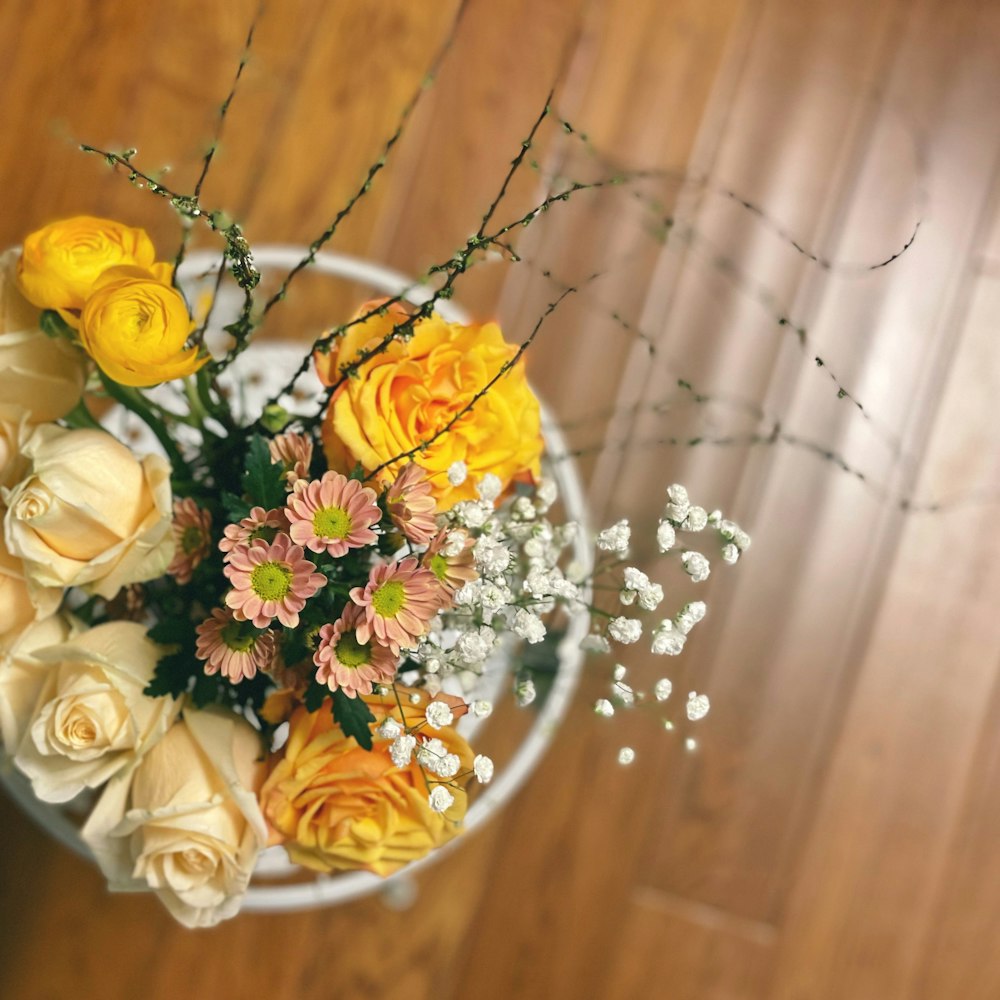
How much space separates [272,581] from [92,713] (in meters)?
0.12

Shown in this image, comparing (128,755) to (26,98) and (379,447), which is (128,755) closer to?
(379,447)

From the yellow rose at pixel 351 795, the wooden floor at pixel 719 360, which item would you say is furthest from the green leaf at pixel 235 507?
the wooden floor at pixel 719 360

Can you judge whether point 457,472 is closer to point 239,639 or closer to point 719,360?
point 239,639

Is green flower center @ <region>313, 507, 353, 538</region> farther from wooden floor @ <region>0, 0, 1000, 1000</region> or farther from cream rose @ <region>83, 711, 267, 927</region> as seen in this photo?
wooden floor @ <region>0, 0, 1000, 1000</region>

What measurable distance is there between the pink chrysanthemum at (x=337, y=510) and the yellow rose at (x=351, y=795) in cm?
10

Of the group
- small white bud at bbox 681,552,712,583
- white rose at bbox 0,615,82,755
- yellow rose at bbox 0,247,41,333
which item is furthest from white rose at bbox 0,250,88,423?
small white bud at bbox 681,552,712,583

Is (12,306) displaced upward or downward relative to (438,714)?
upward

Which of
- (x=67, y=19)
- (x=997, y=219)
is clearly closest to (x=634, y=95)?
(x=997, y=219)

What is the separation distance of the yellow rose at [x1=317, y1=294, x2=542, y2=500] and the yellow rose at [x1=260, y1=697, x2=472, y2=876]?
12cm

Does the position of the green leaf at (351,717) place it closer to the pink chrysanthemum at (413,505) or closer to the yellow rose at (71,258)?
the pink chrysanthemum at (413,505)

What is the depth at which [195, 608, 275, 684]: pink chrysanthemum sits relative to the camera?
1.49 feet

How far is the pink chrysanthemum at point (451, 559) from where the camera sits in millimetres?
468

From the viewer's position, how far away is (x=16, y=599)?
20.1 inches

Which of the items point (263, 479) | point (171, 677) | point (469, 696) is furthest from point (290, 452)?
point (469, 696)
